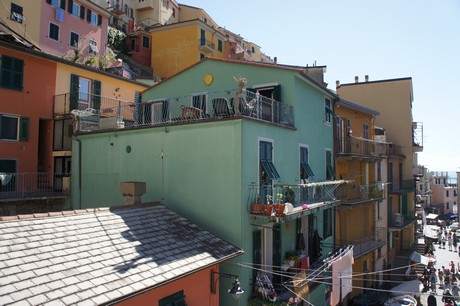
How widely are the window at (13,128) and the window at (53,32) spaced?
11973 mm

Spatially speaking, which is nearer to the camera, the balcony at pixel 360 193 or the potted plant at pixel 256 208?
the potted plant at pixel 256 208

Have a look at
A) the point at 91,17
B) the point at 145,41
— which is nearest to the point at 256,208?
the point at 91,17

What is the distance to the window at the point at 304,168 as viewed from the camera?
1556 centimetres

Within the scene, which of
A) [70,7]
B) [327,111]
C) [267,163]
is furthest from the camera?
[70,7]

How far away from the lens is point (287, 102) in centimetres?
1472

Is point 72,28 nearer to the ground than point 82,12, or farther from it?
nearer to the ground

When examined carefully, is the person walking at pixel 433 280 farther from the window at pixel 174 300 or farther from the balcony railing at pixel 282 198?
the window at pixel 174 300

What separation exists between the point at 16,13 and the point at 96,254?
2423 centimetres

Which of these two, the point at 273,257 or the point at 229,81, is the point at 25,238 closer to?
the point at 273,257

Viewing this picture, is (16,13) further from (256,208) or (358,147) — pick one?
(358,147)

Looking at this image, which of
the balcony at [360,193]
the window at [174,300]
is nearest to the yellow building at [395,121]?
the balcony at [360,193]

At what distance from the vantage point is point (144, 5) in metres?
50.8

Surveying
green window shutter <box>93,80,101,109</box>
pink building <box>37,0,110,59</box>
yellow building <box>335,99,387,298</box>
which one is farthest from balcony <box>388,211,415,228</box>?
pink building <box>37,0,110,59</box>

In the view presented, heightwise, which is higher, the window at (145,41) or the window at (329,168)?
the window at (145,41)
